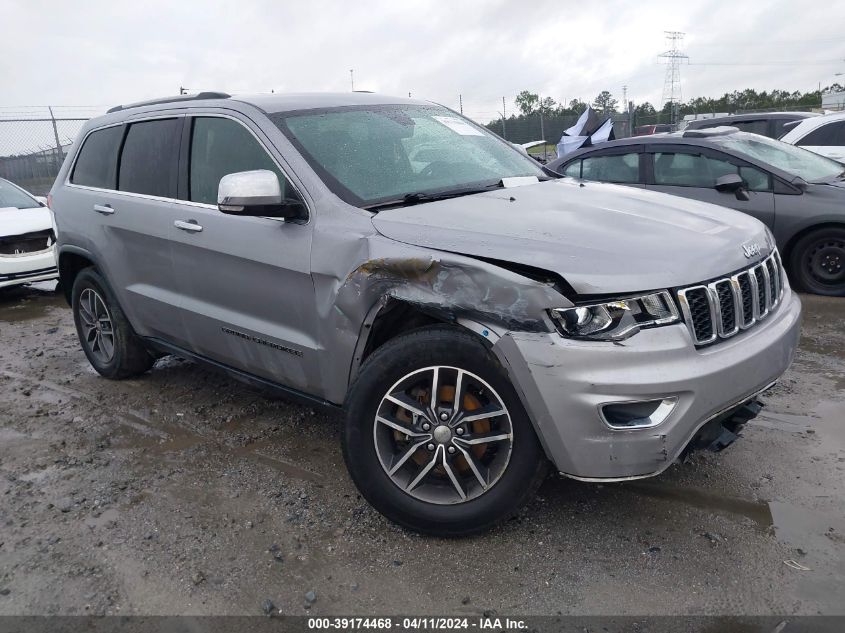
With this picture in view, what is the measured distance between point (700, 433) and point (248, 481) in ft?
7.01

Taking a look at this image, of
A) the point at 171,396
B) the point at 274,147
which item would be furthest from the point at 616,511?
the point at 171,396

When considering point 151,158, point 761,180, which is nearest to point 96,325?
point 151,158

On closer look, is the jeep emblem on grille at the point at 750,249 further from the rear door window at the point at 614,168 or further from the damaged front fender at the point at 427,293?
the rear door window at the point at 614,168

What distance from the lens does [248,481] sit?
3561mm

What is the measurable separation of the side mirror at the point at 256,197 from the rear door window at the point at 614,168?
506 centimetres

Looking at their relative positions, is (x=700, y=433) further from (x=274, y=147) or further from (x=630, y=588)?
(x=274, y=147)

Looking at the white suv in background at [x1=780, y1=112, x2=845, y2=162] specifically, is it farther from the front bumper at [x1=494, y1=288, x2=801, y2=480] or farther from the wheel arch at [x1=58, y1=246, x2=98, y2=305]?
the wheel arch at [x1=58, y1=246, x2=98, y2=305]

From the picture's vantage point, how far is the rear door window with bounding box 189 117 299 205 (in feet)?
11.8

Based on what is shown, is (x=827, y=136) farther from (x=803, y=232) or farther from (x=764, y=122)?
(x=803, y=232)

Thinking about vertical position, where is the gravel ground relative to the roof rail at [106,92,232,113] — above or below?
below

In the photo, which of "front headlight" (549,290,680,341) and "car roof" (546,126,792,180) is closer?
"front headlight" (549,290,680,341)

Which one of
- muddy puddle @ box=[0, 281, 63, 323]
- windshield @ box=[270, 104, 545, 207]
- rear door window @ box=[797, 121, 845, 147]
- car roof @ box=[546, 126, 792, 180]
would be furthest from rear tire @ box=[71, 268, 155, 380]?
rear door window @ box=[797, 121, 845, 147]

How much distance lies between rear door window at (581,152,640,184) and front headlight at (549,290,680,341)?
5235mm

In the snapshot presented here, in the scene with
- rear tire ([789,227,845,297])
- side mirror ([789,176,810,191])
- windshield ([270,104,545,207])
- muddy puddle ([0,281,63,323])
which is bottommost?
muddy puddle ([0,281,63,323])
